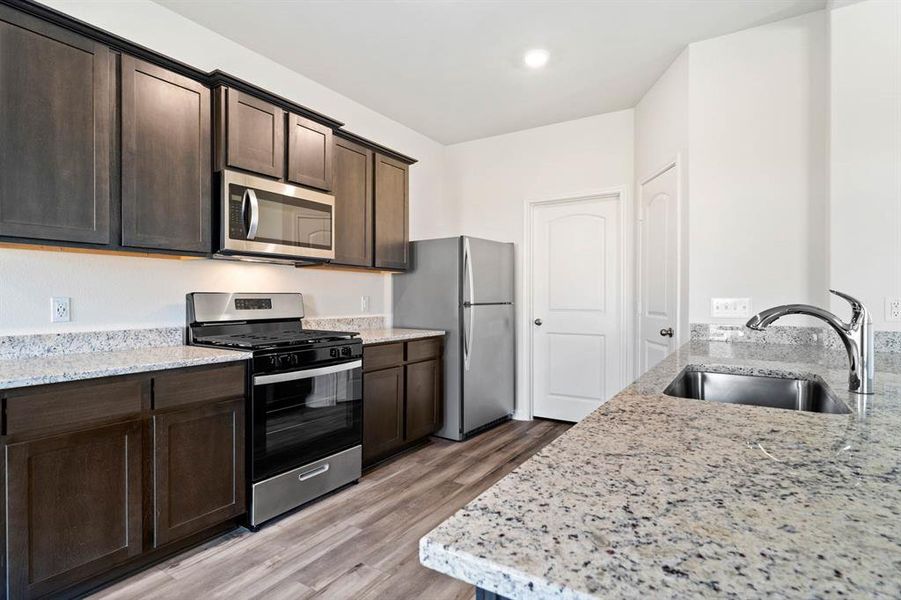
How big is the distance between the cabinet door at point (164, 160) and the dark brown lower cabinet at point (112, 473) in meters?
0.70

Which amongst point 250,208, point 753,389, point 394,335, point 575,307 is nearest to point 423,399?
point 394,335

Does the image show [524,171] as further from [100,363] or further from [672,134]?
[100,363]

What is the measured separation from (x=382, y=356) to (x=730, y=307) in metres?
2.18

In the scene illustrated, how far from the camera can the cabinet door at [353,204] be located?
3.23m

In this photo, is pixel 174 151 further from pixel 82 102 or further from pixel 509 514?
pixel 509 514

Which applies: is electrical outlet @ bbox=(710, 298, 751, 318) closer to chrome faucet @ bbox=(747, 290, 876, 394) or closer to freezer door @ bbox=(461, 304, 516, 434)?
chrome faucet @ bbox=(747, 290, 876, 394)

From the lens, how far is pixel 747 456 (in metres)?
0.79

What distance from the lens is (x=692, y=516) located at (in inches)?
22.5

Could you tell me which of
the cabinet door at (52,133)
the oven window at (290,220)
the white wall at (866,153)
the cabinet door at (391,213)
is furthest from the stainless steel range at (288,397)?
the white wall at (866,153)

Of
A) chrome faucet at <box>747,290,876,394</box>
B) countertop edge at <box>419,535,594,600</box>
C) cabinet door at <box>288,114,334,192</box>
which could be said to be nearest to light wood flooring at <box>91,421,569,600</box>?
chrome faucet at <box>747,290,876,394</box>

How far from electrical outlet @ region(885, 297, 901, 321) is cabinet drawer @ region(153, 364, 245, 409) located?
3.10 meters

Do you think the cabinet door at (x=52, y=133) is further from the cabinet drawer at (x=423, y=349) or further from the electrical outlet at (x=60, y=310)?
the cabinet drawer at (x=423, y=349)

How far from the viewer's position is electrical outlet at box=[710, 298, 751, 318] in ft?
8.95

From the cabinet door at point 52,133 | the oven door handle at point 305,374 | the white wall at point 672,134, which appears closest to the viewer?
the cabinet door at point 52,133
